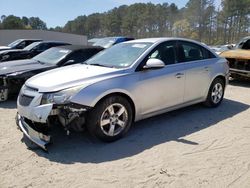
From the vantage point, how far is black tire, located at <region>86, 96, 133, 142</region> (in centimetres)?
425

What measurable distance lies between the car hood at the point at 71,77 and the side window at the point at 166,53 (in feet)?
2.94

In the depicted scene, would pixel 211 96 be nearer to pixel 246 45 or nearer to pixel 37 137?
pixel 37 137

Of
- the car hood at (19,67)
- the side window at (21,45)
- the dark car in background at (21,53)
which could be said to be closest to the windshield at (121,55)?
the car hood at (19,67)

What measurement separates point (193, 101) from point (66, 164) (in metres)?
3.08

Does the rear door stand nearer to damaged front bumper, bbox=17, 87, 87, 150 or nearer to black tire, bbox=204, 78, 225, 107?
black tire, bbox=204, 78, 225, 107

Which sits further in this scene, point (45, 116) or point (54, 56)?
point (54, 56)

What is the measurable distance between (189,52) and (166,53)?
71cm

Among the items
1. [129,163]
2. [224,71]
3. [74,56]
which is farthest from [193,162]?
[74,56]

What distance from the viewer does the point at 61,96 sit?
410 cm

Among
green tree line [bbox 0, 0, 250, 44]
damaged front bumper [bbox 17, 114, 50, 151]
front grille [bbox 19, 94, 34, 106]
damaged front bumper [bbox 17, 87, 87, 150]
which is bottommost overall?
damaged front bumper [bbox 17, 114, 50, 151]

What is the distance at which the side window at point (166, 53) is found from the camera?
5.23m

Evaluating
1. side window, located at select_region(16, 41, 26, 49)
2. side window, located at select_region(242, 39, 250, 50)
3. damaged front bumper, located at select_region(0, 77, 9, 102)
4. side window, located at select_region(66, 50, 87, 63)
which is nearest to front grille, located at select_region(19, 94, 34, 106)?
damaged front bumper, located at select_region(0, 77, 9, 102)

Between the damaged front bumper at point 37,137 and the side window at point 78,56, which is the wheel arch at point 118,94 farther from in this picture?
the side window at point 78,56

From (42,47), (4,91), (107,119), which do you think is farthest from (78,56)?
(42,47)
